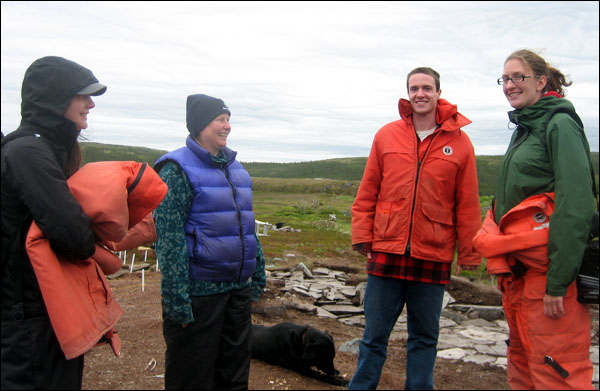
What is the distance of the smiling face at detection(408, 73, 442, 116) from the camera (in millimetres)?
3840

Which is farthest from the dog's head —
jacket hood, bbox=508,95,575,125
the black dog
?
jacket hood, bbox=508,95,575,125

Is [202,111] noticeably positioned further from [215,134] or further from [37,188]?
[37,188]

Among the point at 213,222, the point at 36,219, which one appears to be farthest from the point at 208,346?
the point at 36,219

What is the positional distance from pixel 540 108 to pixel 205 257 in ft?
8.28

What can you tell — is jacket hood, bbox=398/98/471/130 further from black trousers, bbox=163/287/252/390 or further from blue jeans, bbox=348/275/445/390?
black trousers, bbox=163/287/252/390

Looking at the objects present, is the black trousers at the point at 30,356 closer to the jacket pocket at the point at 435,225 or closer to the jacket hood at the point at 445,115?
the jacket pocket at the point at 435,225

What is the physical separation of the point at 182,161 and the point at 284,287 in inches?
315

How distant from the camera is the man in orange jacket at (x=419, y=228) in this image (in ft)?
12.3

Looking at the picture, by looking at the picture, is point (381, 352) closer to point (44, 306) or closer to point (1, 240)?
point (44, 306)

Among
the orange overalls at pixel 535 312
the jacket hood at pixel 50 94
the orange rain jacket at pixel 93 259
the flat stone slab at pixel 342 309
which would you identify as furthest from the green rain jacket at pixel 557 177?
the flat stone slab at pixel 342 309

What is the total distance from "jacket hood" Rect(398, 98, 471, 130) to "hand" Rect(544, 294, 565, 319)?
1.43 meters

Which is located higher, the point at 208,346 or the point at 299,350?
the point at 208,346

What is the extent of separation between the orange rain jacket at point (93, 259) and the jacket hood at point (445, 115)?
204 cm

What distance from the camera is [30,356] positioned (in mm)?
2398
